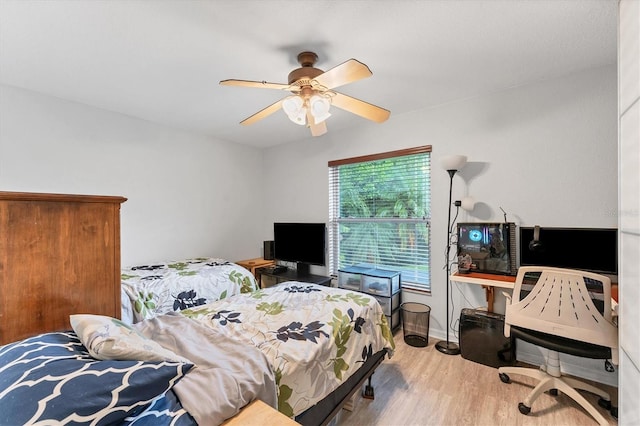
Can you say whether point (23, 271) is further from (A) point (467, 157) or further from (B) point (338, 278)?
(A) point (467, 157)

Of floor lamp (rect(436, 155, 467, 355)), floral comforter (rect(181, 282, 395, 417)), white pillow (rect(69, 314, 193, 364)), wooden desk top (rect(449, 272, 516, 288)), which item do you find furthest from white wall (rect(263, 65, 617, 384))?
white pillow (rect(69, 314, 193, 364))

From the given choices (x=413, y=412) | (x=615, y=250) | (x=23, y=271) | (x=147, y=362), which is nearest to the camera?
(x=147, y=362)

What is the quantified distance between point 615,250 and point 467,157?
1.25 meters

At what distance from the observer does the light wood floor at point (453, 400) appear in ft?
5.64

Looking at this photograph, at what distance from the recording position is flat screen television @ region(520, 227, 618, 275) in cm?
197

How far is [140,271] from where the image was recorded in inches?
109

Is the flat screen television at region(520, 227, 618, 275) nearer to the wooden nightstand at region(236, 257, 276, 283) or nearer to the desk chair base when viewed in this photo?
the desk chair base

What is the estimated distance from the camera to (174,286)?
2496 mm

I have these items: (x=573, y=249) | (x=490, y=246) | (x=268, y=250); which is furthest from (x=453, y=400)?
(x=268, y=250)

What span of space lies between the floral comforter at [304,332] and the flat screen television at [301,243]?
4.37 ft

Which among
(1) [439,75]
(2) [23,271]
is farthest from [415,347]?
(2) [23,271]

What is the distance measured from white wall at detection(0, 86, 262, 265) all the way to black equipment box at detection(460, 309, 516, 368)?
3.07m

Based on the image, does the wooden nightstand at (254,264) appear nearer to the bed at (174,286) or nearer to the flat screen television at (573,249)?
the bed at (174,286)

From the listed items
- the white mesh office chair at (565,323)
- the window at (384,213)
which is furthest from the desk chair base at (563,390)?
the window at (384,213)
